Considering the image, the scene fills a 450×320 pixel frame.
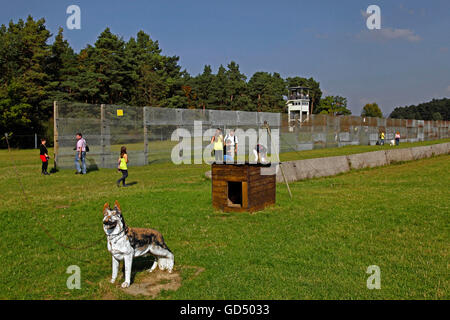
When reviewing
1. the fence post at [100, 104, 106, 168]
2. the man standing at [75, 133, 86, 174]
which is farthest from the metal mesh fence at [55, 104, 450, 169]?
the man standing at [75, 133, 86, 174]

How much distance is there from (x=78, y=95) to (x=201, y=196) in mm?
55657

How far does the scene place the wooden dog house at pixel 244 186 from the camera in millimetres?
10578

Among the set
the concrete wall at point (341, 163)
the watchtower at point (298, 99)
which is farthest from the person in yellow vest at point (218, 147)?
the watchtower at point (298, 99)

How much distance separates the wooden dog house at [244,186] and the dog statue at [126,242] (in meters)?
4.44

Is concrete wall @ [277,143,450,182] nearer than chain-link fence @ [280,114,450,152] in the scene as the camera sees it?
Yes

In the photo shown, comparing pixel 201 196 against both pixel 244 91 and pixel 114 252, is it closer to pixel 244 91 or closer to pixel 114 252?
pixel 114 252

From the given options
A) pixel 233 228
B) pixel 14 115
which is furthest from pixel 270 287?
pixel 14 115

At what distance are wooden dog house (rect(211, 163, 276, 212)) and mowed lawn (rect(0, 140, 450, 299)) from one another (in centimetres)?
30

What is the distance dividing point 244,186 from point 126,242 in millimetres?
5128

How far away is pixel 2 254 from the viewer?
7.57 m

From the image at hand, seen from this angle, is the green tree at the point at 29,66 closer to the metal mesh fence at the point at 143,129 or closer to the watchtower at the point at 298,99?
the metal mesh fence at the point at 143,129

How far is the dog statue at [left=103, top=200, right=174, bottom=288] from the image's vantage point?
5734 mm

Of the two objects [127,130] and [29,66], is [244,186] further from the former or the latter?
[29,66]

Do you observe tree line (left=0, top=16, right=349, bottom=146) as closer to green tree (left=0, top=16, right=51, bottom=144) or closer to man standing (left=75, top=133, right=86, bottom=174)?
green tree (left=0, top=16, right=51, bottom=144)
